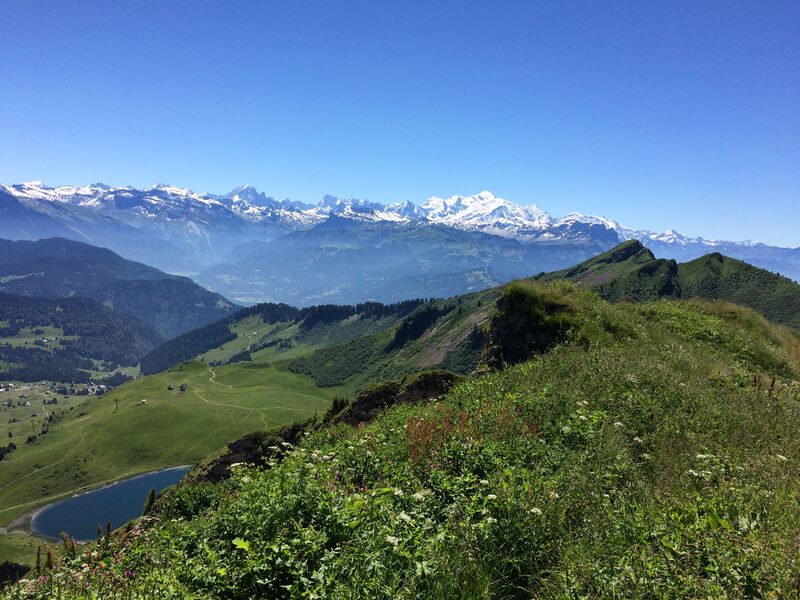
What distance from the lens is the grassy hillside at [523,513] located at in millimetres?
5520

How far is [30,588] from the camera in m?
7.67

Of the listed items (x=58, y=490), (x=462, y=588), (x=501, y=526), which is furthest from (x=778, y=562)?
(x=58, y=490)

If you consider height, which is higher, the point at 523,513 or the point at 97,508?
the point at 523,513

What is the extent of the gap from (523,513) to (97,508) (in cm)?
23372

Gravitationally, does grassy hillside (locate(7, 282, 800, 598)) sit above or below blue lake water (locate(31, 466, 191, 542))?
above

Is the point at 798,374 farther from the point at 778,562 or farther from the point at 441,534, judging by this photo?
the point at 441,534

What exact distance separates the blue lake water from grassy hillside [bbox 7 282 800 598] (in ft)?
659

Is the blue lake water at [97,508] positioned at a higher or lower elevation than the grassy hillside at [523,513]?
lower

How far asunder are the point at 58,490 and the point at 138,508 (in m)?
55.4

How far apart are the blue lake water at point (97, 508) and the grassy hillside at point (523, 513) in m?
201

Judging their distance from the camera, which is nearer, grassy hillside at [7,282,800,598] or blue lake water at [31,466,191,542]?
grassy hillside at [7,282,800,598]

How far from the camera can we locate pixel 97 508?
183 m

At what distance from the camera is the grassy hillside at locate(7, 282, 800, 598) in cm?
552

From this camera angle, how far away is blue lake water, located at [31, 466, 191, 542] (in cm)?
16988
